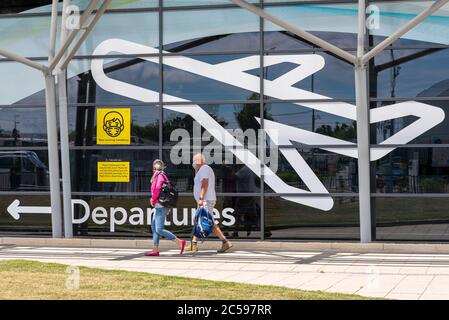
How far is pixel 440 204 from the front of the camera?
15.9 m

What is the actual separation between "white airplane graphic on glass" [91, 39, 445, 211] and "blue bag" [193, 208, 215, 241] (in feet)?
6.42

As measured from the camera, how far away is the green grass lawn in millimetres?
9992

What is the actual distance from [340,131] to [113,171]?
4.46m

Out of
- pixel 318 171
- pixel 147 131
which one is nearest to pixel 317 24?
pixel 318 171

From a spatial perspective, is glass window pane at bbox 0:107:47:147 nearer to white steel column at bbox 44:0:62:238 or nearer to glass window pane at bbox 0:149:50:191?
glass window pane at bbox 0:149:50:191

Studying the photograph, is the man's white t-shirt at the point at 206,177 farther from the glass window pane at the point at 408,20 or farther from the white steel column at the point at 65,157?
the glass window pane at the point at 408,20

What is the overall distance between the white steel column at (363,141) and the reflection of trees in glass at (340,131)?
77 centimetres

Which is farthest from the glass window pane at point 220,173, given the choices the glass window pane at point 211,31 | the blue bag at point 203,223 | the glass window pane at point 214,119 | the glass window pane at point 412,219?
the glass window pane at point 412,219

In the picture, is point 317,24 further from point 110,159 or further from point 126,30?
point 110,159

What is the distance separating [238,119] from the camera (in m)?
16.7

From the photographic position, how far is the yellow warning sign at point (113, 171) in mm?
17219

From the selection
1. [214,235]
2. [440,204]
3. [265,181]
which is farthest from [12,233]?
[440,204]

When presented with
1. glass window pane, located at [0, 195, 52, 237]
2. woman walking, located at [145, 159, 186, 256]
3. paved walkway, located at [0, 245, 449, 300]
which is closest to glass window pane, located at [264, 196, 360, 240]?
paved walkway, located at [0, 245, 449, 300]
